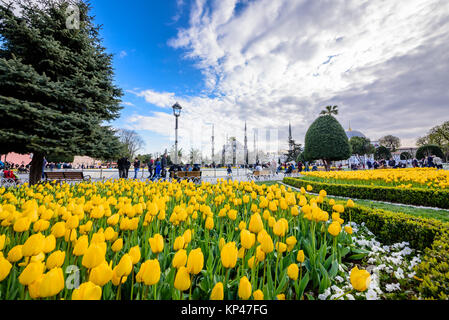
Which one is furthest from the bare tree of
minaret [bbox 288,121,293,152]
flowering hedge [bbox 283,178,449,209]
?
flowering hedge [bbox 283,178,449,209]

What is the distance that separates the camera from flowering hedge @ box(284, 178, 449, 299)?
67.9 inches

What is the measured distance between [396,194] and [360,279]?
29.5 ft

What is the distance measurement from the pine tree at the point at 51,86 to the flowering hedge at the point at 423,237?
1054 cm

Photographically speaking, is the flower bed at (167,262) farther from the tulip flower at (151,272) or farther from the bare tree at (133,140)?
the bare tree at (133,140)

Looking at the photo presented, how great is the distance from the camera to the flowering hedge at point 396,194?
7.07m

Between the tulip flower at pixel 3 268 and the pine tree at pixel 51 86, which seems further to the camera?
the pine tree at pixel 51 86

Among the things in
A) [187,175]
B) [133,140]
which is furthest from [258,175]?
[133,140]

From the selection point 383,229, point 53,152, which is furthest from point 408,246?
point 53,152

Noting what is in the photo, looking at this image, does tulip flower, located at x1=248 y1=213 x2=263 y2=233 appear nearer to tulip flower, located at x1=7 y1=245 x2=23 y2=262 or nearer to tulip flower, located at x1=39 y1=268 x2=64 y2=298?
tulip flower, located at x1=39 y1=268 x2=64 y2=298

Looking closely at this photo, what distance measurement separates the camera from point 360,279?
126 centimetres

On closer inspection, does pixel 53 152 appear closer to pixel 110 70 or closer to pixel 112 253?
pixel 110 70

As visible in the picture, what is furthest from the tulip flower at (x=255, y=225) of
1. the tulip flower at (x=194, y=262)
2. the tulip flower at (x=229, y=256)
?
the tulip flower at (x=194, y=262)

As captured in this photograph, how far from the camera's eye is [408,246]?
10.1 feet

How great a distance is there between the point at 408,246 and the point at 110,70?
1448 centimetres
